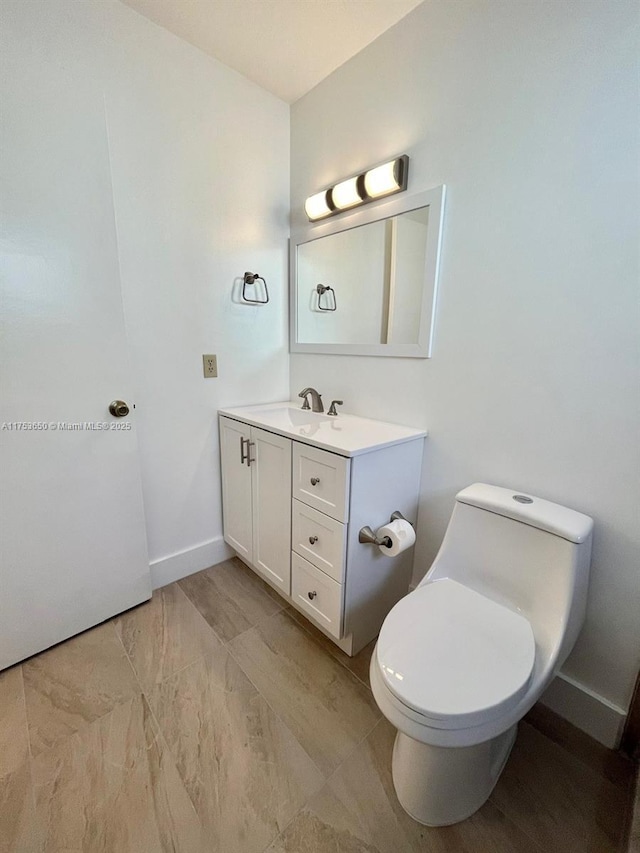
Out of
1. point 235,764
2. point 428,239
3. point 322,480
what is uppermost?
point 428,239

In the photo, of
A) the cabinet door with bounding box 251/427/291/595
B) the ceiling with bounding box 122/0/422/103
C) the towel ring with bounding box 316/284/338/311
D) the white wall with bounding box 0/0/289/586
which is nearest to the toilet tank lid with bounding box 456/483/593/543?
the cabinet door with bounding box 251/427/291/595

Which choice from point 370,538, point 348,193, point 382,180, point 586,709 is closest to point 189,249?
point 348,193

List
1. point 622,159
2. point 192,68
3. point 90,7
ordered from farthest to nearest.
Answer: point 192,68 < point 90,7 < point 622,159

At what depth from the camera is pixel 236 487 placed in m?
1.79

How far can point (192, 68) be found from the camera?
1.48 meters

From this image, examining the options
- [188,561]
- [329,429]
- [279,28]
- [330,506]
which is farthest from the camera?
[188,561]

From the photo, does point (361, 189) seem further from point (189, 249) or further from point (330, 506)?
point (330, 506)

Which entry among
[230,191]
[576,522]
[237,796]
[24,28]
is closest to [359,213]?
[230,191]

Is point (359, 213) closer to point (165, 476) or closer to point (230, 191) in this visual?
point (230, 191)

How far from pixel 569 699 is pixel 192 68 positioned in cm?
281

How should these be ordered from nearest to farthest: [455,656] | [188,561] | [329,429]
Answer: [455,656], [329,429], [188,561]

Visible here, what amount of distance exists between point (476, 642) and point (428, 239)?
1356 millimetres

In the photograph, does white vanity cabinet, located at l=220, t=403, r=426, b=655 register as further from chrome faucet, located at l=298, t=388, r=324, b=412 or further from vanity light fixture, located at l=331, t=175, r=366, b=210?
vanity light fixture, located at l=331, t=175, r=366, b=210

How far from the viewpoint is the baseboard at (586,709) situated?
110 centimetres
